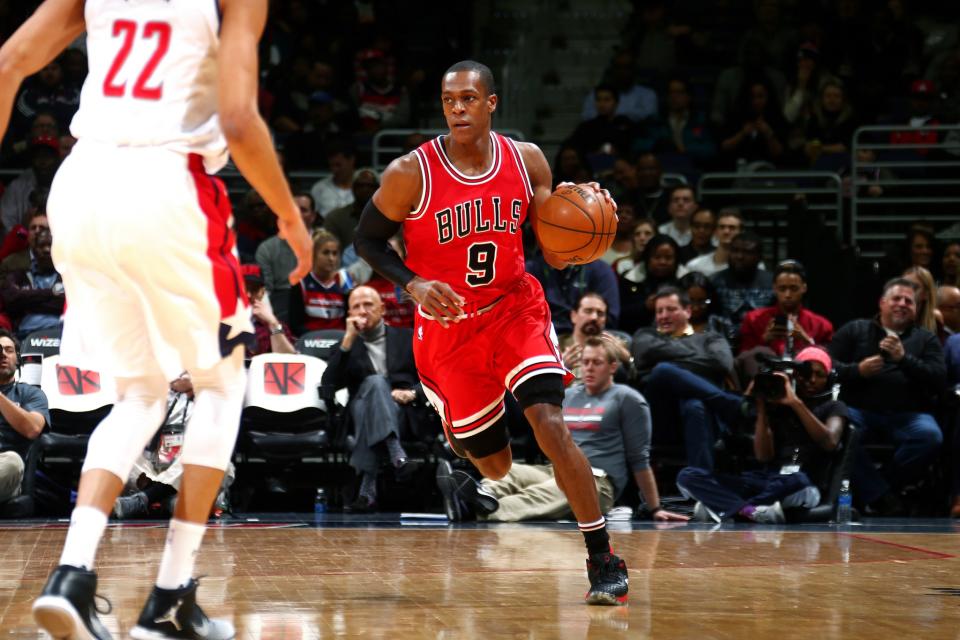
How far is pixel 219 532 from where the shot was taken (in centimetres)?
738

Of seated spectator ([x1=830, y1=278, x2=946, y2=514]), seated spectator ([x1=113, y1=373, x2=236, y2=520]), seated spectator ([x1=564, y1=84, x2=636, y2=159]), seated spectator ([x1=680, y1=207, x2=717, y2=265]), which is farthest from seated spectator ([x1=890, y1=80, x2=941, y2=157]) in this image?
seated spectator ([x1=113, y1=373, x2=236, y2=520])

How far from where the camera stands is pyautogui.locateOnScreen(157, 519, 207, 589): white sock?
379 centimetres

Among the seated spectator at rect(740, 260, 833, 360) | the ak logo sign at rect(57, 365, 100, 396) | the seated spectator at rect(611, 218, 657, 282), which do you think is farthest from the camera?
the seated spectator at rect(611, 218, 657, 282)

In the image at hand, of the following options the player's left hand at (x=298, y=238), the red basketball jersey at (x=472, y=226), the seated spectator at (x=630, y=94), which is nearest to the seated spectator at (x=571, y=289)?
the seated spectator at (x=630, y=94)

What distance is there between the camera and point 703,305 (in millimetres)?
9820

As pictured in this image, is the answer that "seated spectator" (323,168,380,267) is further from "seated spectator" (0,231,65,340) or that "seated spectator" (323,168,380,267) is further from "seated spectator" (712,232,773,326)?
"seated spectator" (712,232,773,326)

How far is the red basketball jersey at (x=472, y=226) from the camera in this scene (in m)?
5.57

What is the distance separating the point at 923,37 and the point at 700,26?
8.10ft

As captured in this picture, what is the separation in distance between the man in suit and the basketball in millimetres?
3708

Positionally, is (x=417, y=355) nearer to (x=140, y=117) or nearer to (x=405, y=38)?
(x=140, y=117)

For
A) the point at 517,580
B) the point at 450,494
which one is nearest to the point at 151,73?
the point at 517,580

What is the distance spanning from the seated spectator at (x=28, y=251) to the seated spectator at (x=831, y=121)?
729cm

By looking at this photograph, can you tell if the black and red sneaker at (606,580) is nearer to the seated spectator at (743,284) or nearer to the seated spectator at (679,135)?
the seated spectator at (743,284)

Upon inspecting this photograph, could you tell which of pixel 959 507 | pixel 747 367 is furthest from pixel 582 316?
pixel 959 507
